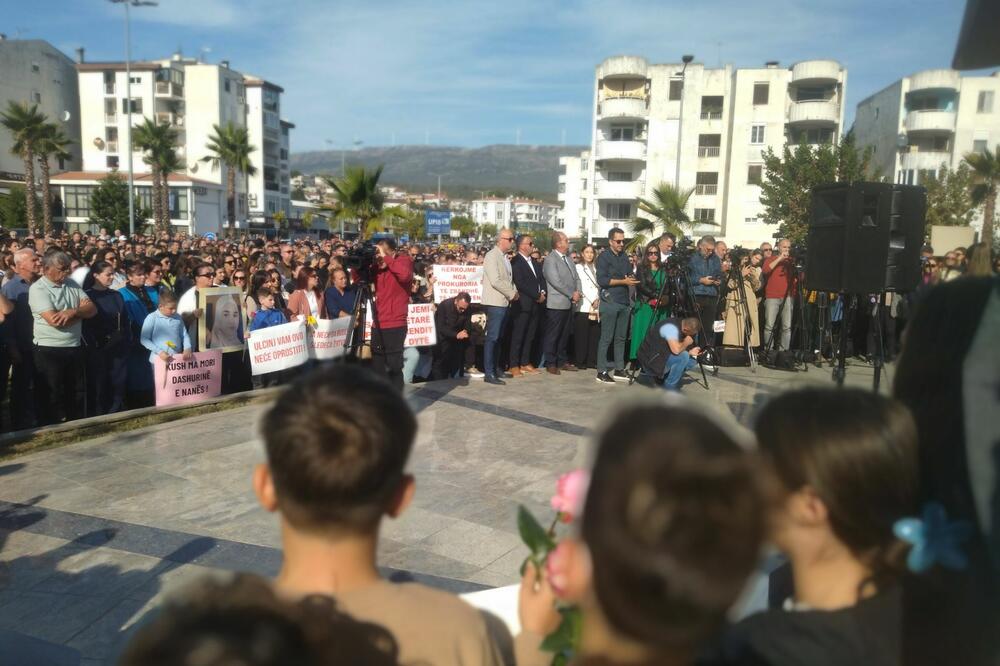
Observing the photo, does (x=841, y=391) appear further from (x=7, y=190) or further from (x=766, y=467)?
→ (x=7, y=190)

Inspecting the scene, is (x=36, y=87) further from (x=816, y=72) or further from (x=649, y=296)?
(x=649, y=296)

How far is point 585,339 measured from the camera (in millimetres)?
11164

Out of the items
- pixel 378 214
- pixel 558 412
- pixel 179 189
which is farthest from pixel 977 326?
pixel 179 189

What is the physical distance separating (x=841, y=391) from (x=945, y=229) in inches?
441

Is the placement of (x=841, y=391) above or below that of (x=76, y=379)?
above

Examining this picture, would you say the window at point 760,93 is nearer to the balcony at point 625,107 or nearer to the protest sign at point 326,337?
the balcony at point 625,107

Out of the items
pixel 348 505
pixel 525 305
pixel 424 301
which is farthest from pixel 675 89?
pixel 348 505

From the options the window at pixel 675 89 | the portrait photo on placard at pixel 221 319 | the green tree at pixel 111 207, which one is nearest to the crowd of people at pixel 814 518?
the portrait photo on placard at pixel 221 319

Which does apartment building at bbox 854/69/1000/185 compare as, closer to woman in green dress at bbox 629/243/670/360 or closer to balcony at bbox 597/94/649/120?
woman in green dress at bbox 629/243/670/360

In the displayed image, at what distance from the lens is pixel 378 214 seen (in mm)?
→ 24484

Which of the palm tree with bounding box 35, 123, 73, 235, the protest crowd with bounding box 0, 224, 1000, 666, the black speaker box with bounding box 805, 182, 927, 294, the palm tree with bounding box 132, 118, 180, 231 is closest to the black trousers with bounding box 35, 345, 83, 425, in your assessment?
the protest crowd with bounding box 0, 224, 1000, 666

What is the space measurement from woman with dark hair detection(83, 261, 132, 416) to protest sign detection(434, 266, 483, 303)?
14.2ft

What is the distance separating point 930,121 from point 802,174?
23.9ft

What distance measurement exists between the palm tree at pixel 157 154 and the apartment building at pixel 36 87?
12922 mm
